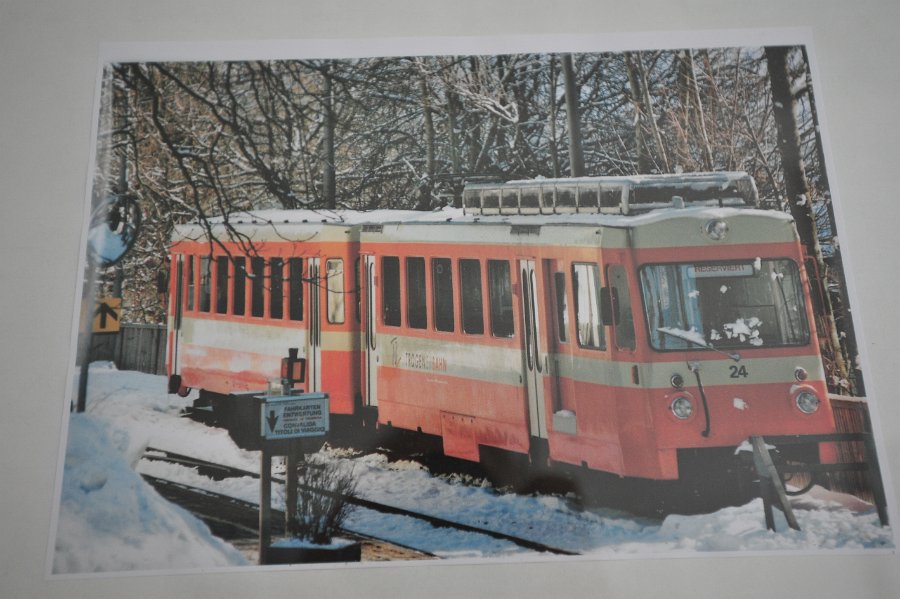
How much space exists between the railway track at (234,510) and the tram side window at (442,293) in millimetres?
Result: 776

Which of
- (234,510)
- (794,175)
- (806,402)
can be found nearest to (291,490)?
(234,510)

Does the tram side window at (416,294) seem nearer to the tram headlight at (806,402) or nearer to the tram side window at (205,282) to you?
the tram side window at (205,282)

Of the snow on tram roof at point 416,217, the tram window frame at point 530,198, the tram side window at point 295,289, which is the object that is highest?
the tram window frame at point 530,198

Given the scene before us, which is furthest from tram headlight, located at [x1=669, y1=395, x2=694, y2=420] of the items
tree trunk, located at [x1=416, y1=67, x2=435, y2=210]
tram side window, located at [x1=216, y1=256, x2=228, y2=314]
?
tram side window, located at [x1=216, y1=256, x2=228, y2=314]

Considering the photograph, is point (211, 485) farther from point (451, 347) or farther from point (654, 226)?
point (654, 226)

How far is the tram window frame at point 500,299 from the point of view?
2.76 m

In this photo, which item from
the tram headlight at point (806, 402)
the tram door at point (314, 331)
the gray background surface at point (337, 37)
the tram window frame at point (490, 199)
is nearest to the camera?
the gray background surface at point (337, 37)

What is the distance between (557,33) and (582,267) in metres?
1.21

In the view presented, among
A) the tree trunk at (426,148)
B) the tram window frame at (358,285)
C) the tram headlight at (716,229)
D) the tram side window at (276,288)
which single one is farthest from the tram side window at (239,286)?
the tram headlight at (716,229)

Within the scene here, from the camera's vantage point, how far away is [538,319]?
274 centimetres

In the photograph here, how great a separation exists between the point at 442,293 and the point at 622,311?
0.75m

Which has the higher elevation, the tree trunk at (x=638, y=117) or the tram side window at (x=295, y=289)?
the tree trunk at (x=638, y=117)

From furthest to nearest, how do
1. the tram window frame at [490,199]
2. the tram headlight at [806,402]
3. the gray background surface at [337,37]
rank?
1. the tram window frame at [490,199]
2. the tram headlight at [806,402]
3. the gray background surface at [337,37]

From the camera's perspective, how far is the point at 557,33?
3.12 meters
